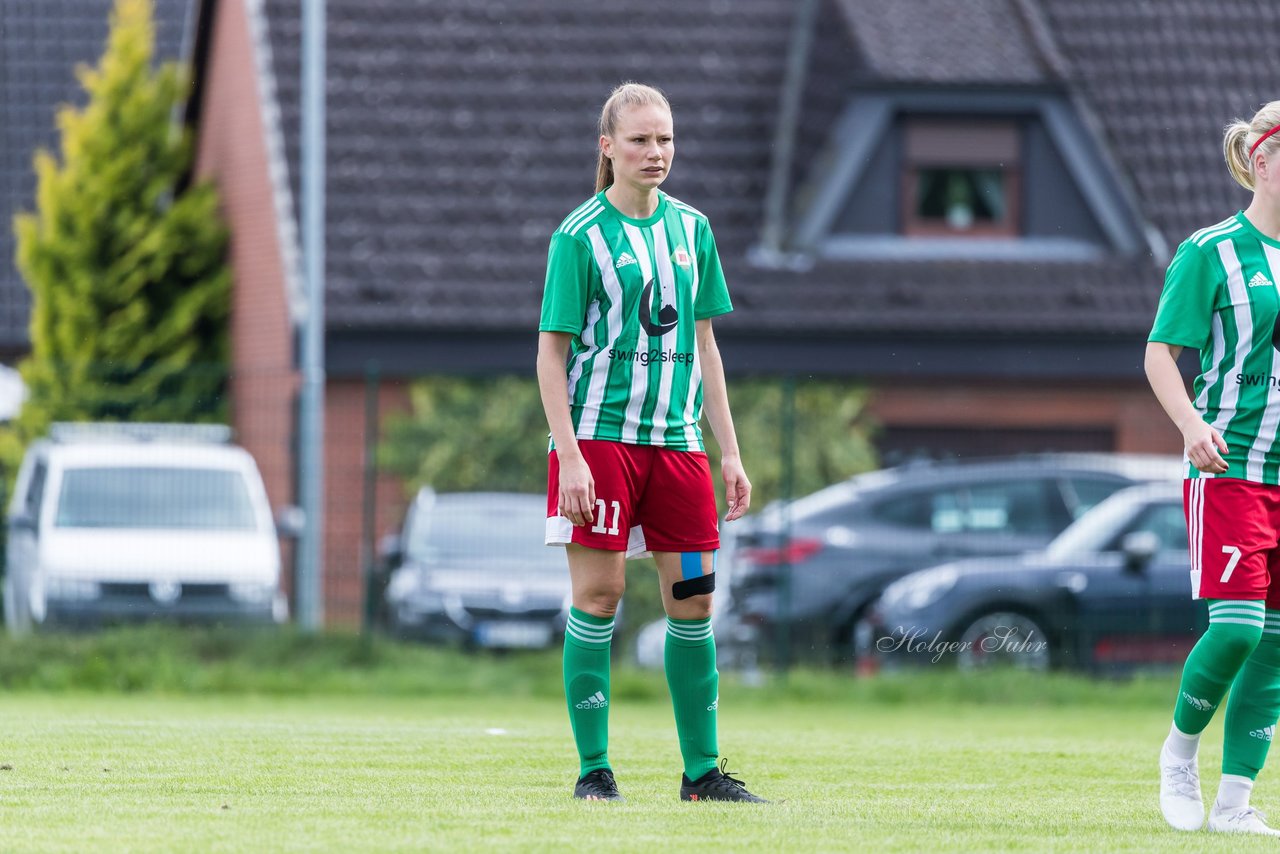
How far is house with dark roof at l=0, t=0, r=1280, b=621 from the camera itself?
20922 mm

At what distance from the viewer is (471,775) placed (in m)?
7.35

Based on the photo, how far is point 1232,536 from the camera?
6.07 metres

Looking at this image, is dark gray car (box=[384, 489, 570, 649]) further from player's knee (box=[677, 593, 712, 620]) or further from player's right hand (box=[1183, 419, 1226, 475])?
player's right hand (box=[1183, 419, 1226, 475])

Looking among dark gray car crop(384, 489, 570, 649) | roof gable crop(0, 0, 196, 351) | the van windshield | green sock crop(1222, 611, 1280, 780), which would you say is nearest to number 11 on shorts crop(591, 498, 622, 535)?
green sock crop(1222, 611, 1280, 780)

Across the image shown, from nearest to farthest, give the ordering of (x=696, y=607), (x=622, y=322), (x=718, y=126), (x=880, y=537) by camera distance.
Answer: (x=622, y=322)
(x=696, y=607)
(x=880, y=537)
(x=718, y=126)

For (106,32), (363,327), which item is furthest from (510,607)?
(106,32)

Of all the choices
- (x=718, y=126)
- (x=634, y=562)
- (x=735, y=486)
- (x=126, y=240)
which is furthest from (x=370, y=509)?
(x=735, y=486)

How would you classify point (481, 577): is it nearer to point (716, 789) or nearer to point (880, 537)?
point (880, 537)

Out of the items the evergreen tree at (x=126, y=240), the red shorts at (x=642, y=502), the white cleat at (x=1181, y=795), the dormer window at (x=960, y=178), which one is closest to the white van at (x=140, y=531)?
the evergreen tree at (x=126, y=240)

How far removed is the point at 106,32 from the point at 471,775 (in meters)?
22.5

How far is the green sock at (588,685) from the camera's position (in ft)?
21.7

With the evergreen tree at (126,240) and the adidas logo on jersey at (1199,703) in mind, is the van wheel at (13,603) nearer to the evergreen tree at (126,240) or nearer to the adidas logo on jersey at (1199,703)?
the evergreen tree at (126,240)

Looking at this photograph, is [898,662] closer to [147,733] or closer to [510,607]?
[510,607]

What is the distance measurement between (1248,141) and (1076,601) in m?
8.35
